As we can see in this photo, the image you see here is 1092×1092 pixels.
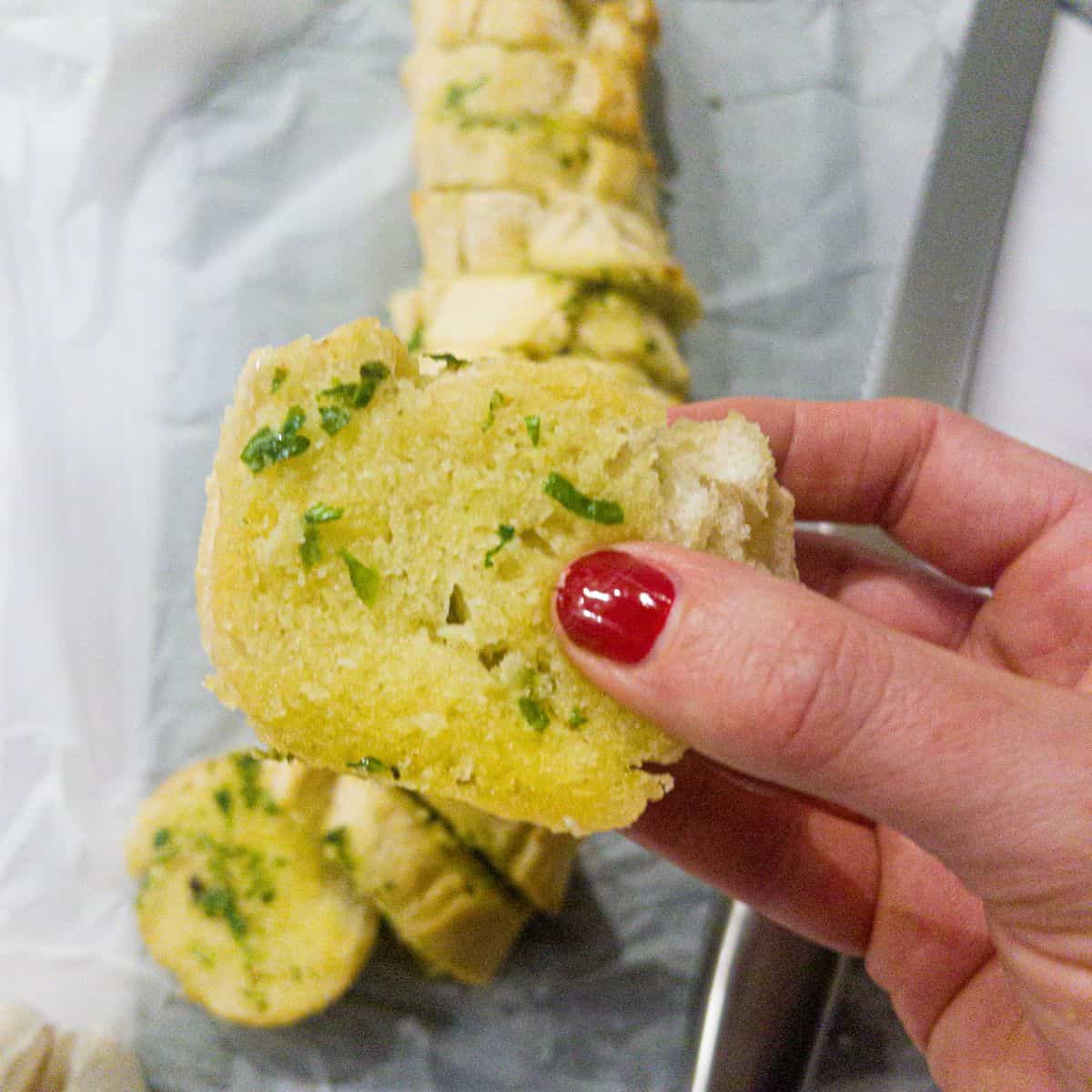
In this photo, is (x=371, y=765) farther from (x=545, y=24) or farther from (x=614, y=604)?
(x=545, y=24)

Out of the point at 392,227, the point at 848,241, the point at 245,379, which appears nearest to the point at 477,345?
the point at 392,227

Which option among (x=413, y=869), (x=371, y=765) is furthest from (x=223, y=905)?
(x=371, y=765)

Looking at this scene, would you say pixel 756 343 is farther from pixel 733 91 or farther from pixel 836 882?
pixel 836 882

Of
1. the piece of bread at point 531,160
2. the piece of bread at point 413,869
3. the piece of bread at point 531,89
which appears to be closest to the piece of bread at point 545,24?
the piece of bread at point 531,89

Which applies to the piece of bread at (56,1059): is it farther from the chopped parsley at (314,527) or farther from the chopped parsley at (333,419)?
the chopped parsley at (333,419)

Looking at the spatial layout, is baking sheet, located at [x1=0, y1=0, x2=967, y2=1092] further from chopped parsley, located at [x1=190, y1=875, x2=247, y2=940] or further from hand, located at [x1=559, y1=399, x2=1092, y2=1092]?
hand, located at [x1=559, y1=399, x2=1092, y2=1092]
